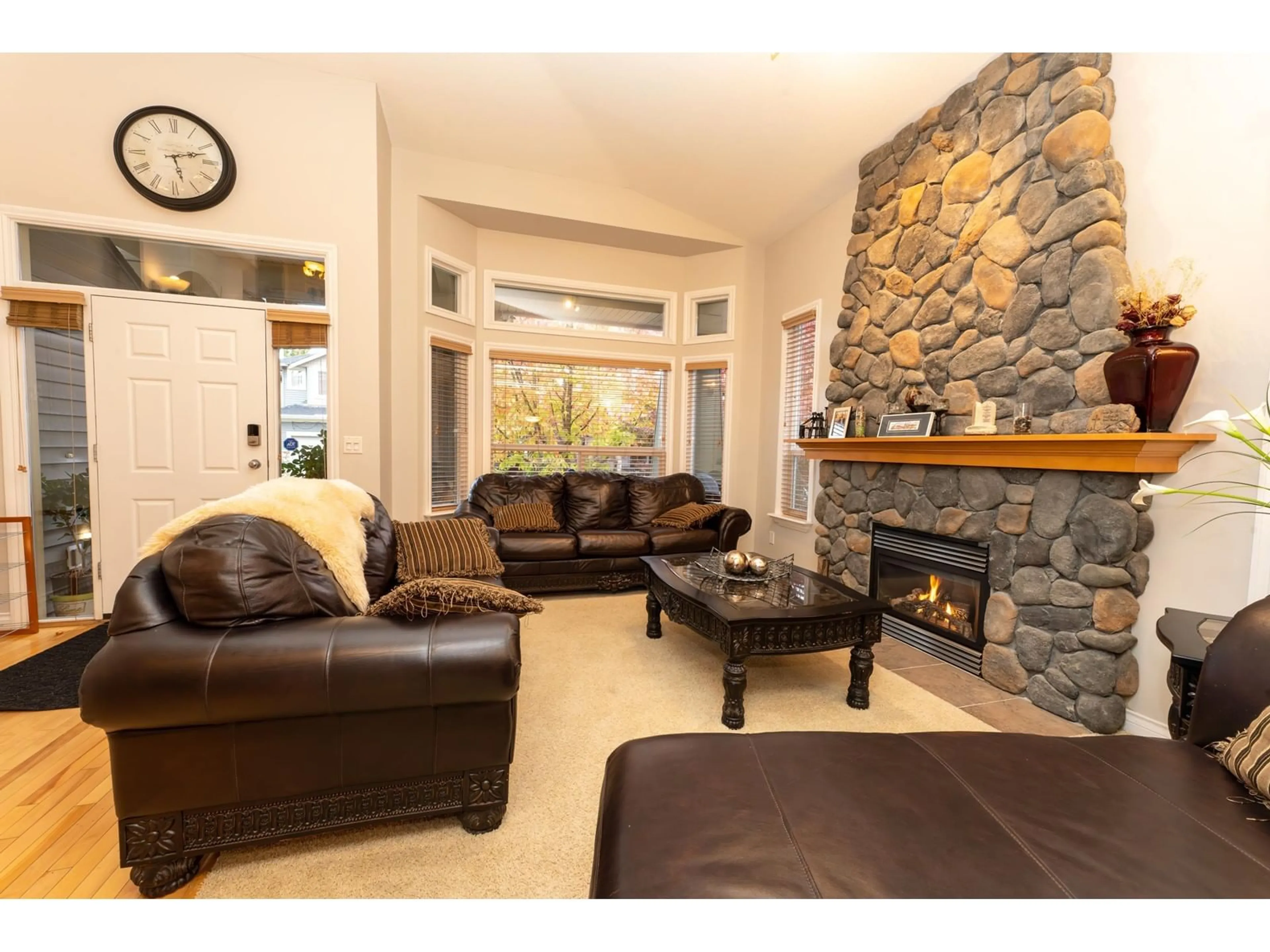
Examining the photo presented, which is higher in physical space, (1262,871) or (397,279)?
(397,279)

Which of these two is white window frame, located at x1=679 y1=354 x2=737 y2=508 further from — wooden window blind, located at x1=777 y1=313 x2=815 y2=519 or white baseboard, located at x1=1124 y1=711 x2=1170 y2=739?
white baseboard, located at x1=1124 y1=711 x2=1170 y2=739

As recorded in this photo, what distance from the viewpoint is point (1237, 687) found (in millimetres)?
1059

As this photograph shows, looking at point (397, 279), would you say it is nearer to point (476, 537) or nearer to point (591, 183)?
point (591, 183)

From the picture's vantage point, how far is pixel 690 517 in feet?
14.0

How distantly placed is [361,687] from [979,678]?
296 centimetres

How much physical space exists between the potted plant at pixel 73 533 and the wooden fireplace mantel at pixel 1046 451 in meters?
5.16

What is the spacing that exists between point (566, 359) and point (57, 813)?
4.16 m

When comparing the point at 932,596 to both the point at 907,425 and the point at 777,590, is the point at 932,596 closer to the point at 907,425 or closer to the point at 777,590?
the point at 907,425

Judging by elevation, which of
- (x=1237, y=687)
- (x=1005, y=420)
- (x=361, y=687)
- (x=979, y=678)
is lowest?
(x=979, y=678)

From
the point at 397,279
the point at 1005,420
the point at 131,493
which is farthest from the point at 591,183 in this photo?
the point at 131,493

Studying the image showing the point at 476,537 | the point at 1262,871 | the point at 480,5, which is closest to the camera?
the point at 1262,871

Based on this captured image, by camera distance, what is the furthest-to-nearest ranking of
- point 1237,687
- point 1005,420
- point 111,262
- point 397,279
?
point 397,279 < point 111,262 < point 1005,420 < point 1237,687

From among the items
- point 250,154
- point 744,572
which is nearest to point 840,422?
point 744,572

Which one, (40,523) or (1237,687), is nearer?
(1237,687)
